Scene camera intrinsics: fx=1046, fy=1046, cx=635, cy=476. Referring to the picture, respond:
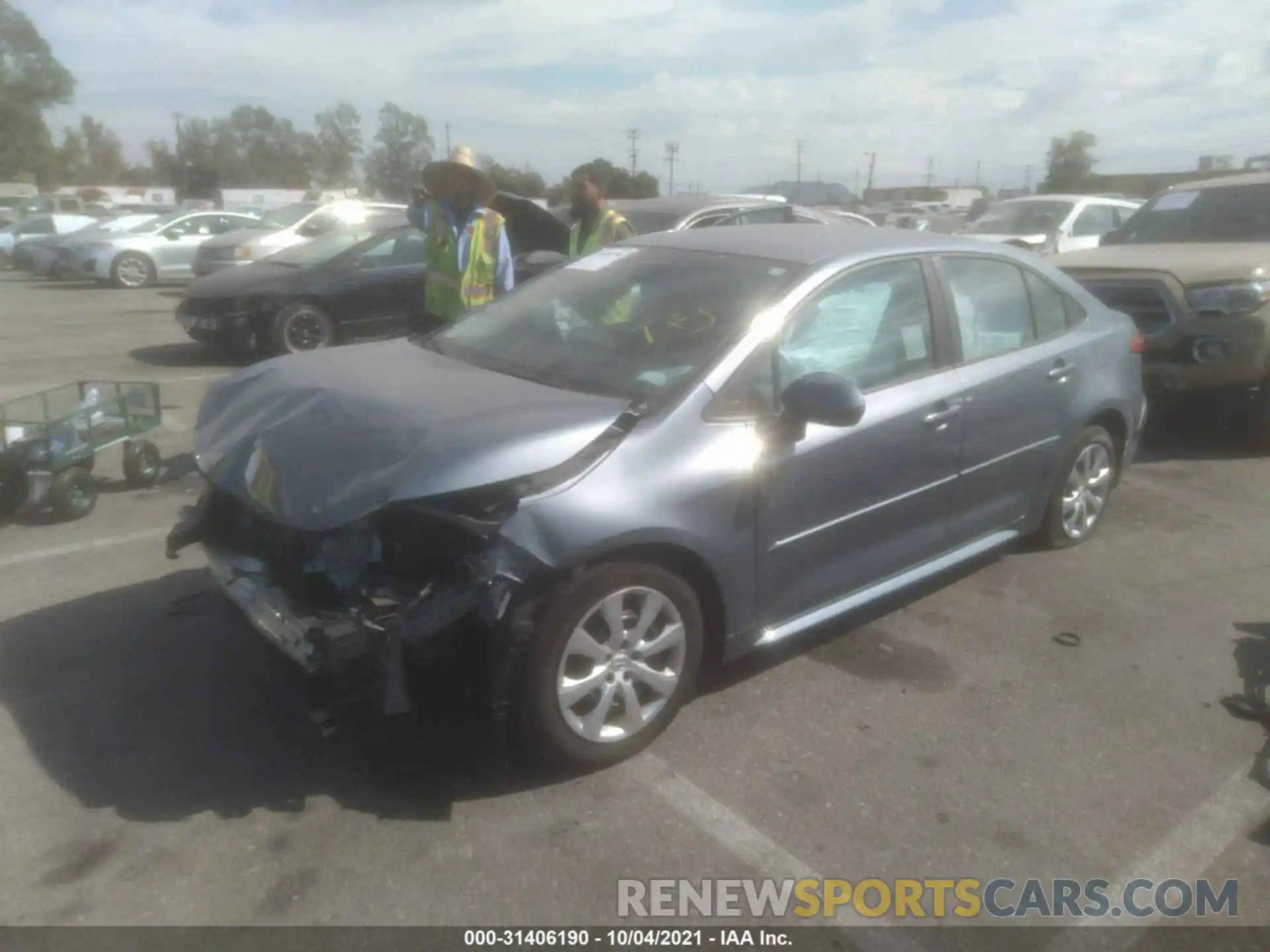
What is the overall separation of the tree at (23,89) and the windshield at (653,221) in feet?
241

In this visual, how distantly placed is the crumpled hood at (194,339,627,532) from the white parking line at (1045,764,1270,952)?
1.91m

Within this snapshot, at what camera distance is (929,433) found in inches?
161

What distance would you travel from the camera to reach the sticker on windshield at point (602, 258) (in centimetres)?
454

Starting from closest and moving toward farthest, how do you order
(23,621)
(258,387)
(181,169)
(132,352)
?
1. (258,387)
2. (23,621)
3. (132,352)
4. (181,169)

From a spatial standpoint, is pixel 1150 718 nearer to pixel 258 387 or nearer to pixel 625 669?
pixel 625 669

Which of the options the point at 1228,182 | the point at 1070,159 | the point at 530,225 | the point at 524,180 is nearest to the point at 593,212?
the point at 530,225

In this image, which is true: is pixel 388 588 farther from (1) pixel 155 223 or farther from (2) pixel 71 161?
(2) pixel 71 161

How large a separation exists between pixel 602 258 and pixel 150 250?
18.6 metres

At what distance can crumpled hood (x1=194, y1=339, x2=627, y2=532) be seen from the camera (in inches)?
121

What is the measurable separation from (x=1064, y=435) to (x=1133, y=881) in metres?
2.48

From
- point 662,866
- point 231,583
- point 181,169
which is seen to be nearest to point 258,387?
point 231,583

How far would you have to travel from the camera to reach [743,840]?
2.99 m

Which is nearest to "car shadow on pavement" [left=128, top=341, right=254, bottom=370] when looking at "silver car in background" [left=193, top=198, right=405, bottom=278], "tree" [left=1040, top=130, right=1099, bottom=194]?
"silver car in background" [left=193, top=198, right=405, bottom=278]

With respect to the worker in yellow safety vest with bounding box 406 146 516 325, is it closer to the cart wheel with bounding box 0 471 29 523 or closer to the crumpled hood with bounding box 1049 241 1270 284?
the cart wheel with bounding box 0 471 29 523
